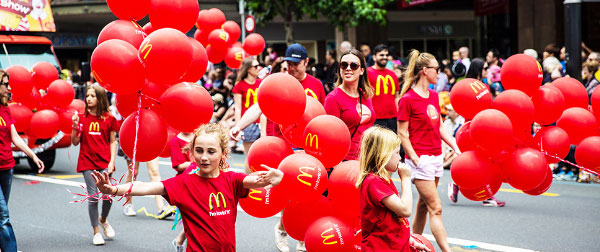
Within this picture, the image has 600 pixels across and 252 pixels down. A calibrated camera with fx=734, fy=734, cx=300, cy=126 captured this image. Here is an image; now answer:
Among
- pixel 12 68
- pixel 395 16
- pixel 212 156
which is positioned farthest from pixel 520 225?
pixel 395 16

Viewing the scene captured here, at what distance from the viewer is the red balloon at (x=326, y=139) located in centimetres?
453

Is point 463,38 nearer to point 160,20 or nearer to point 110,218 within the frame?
point 110,218

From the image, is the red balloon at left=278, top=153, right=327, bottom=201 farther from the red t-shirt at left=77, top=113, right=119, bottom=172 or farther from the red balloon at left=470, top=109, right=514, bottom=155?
the red t-shirt at left=77, top=113, right=119, bottom=172

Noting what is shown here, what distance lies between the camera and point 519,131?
5316 mm

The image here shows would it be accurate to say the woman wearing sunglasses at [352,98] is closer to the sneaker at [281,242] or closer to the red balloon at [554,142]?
the red balloon at [554,142]

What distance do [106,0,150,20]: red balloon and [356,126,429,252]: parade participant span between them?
1631 millimetres

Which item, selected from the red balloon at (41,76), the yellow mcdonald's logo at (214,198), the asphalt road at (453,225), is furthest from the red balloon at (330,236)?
the red balloon at (41,76)

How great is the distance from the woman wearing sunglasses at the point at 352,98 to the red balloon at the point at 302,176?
1.11 metres

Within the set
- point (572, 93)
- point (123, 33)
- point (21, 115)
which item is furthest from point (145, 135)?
point (21, 115)

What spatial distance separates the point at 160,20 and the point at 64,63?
1307 inches

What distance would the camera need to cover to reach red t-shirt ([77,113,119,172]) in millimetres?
7805

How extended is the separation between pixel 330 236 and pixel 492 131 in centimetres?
145

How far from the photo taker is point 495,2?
80.9 ft

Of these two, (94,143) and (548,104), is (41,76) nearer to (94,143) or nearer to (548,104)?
(94,143)
